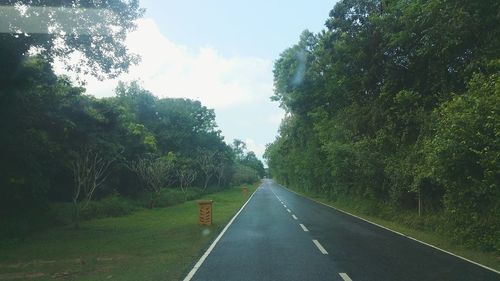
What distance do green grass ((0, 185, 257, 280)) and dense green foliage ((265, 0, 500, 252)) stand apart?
8.15m

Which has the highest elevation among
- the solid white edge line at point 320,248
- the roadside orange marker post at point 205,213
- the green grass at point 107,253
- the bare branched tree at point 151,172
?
the bare branched tree at point 151,172

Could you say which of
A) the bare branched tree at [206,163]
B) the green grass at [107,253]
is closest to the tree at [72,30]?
the green grass at [107,253]

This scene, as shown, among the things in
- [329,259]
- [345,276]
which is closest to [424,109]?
[329,259]

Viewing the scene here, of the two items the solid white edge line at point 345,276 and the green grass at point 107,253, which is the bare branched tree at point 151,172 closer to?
the green grass at point 107,253

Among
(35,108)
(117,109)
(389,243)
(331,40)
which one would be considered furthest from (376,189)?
(35,108)

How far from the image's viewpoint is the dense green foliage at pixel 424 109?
13.9 m

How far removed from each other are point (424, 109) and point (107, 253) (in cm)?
1469

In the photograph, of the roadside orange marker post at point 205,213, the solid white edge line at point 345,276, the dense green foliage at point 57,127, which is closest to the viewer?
the solid white edge line at point 345,276

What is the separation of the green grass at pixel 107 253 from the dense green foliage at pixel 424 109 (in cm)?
815

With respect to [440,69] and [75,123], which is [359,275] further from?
[75,123]

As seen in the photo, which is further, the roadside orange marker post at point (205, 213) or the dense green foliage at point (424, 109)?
the roadside orange marker post at point (205, 213)

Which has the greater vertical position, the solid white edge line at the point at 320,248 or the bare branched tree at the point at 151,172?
the bare branched tree at the point at 151,172

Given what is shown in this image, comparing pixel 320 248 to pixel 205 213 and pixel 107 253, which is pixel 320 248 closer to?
pixel 107 253

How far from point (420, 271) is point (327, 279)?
2242 mm
